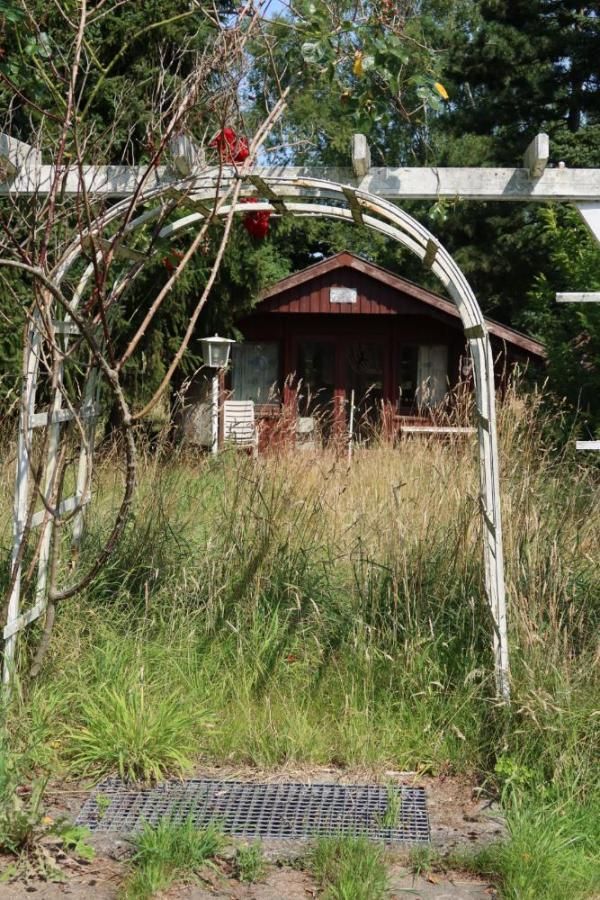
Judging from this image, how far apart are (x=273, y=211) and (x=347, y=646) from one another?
200 centimetres

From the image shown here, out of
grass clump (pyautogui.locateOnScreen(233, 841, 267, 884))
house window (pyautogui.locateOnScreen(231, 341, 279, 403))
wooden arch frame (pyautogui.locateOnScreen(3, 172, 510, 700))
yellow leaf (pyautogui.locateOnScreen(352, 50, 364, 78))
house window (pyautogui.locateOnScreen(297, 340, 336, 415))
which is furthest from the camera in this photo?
house window (pyautogui.locateOnScreen(297, 340, 336, 415))

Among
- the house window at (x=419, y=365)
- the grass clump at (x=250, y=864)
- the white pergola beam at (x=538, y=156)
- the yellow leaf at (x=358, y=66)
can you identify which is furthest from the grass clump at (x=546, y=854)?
the house window at (x=419, y=365)

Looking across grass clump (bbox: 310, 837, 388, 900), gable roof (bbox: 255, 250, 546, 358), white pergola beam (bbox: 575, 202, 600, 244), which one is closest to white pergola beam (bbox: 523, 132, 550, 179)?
white pergola beam (bbox: 575, 202, 600, 244)

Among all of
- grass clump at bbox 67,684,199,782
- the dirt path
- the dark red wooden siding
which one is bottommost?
the dirt path

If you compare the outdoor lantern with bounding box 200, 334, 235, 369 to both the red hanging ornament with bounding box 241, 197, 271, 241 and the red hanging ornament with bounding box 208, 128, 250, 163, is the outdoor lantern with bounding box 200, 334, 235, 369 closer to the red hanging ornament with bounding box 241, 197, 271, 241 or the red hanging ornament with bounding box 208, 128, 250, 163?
the red hanging ornament with bounding box 241, 197, 271, 241

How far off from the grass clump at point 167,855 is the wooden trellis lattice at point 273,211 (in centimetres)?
105

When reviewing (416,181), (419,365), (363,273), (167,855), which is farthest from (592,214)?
(419,365)

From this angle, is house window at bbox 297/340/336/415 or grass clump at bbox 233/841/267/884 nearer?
grass clump at bbox 233/841/267/884

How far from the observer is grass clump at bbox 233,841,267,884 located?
10.4 feet

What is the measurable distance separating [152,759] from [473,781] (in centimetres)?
125

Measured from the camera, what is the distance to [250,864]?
10.5 ft

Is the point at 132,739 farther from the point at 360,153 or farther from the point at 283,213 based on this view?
the point at 360,153

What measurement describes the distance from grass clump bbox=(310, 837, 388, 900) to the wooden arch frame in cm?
96

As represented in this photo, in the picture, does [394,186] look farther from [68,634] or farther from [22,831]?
[22,831]
